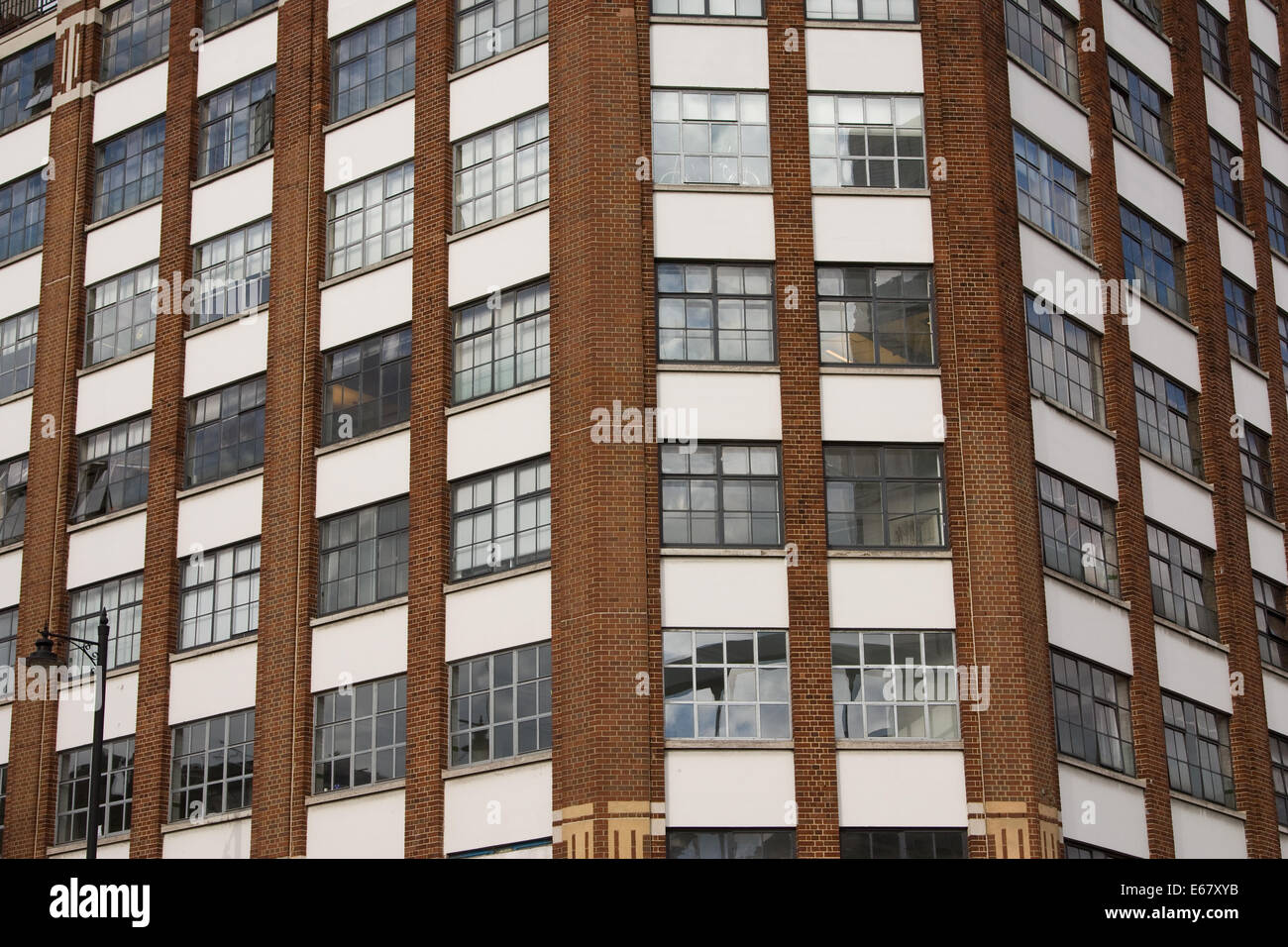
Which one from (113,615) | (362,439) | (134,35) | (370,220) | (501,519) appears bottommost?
(113,615)

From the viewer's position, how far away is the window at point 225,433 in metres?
39.5

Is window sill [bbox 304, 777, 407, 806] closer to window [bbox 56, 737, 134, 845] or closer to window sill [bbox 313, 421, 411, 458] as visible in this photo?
window [bbox 56, 737, 134, 845]

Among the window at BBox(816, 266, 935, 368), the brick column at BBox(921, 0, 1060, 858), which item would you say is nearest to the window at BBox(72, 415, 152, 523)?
the window at BBox(816, 266, 935, 368)

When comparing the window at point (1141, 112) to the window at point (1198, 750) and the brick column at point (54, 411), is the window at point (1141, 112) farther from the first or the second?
the brick column at point (54, 411)

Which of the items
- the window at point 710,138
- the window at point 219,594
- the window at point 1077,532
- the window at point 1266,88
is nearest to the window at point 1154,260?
the window at point 1077,532

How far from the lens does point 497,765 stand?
3284 centimetres

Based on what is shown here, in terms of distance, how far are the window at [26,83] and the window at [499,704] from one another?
21935 millimetres

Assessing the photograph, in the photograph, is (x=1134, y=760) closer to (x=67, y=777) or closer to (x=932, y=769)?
(x=932, y=769)

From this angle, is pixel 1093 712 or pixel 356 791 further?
pixel 1093 712

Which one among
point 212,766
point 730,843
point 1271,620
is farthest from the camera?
point 1271,620

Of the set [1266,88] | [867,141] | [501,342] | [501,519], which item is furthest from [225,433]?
[1266,88]

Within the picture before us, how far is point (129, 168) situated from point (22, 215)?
4.28 m

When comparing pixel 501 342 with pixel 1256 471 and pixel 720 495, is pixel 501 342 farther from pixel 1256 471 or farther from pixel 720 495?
pixel 1256 471
